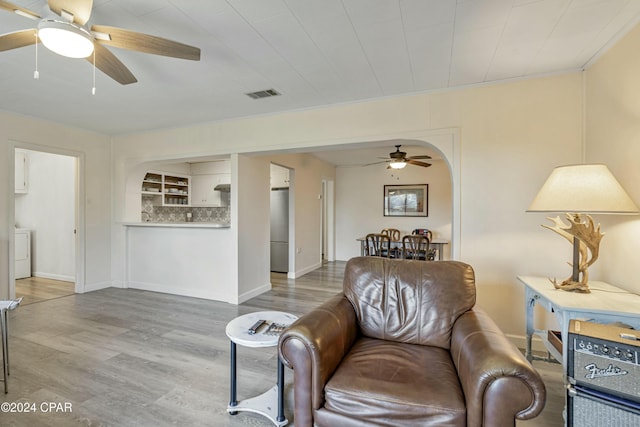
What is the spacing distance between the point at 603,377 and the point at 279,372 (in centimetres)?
153

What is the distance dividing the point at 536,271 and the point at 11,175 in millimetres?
6079

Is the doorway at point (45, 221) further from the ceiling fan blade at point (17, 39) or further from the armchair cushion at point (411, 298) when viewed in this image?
the armchair cushion at point (411, 298)

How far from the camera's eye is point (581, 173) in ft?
6.12

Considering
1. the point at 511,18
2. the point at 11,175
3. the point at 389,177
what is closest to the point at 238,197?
the point at 11,175

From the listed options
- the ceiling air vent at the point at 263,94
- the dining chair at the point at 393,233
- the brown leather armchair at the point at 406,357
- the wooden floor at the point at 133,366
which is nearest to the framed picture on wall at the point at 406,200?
the dining chair at the point at 393,233

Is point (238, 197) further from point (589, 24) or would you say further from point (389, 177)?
point (389, 177)

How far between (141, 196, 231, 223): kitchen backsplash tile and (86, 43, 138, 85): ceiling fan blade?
4531 mm

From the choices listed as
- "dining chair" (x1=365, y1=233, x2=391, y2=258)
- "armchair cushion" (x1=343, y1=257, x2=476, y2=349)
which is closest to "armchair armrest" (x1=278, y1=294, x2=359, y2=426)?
"armchair cushion" (x1=343, y1=257, x2=476, y2=349)

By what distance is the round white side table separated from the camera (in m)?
1.69

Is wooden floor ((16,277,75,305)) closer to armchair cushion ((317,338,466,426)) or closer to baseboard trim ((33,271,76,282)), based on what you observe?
baseboard trim ((33,271,76,282))

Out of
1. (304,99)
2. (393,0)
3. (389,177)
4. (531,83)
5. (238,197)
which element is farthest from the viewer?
(389,177)

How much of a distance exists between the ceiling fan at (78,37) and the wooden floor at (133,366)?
2.16 m

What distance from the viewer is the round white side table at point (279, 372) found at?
5.55ft

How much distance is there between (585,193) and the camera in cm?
182
